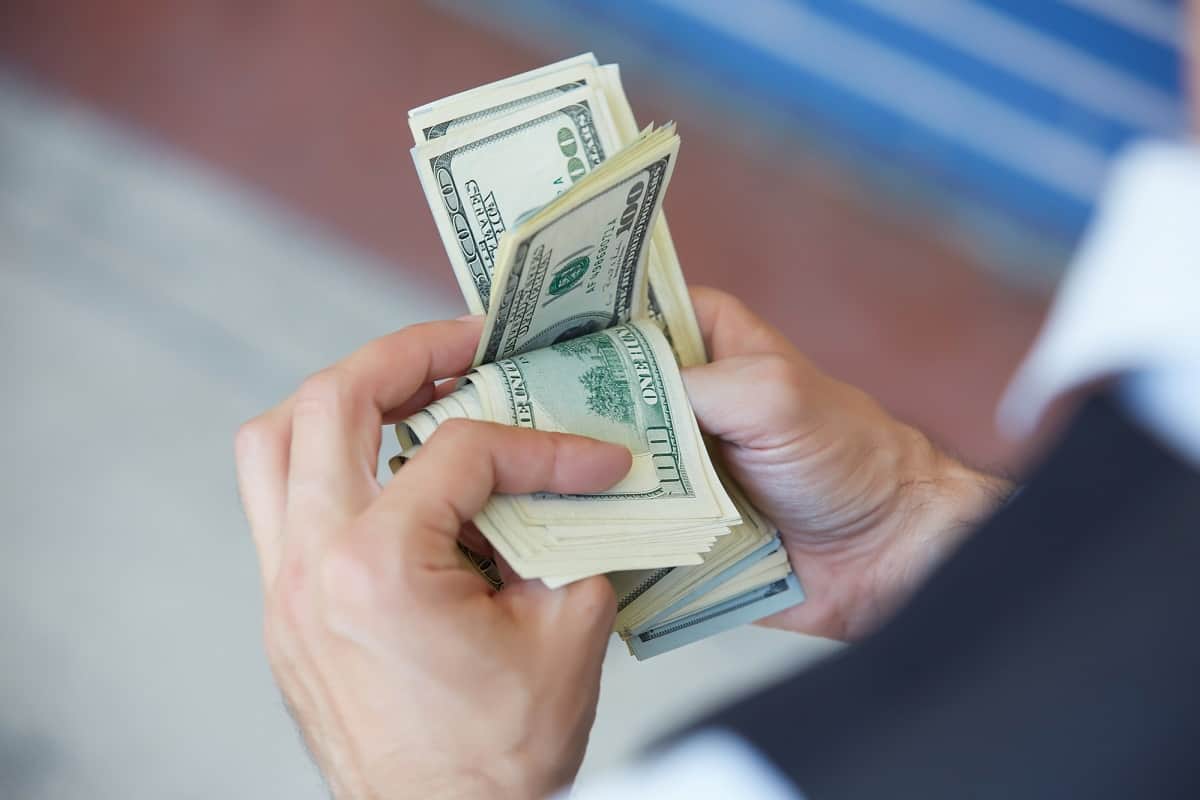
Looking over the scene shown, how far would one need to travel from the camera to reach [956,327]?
295 centimetres

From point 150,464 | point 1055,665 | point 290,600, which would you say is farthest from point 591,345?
point 150,464

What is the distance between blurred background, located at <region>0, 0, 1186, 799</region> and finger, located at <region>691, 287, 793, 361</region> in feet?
3.76

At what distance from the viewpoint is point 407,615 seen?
0.80 meters

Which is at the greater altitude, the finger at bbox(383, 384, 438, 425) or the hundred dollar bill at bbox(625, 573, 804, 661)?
the finger at bbox(383, 384, 438, 425)

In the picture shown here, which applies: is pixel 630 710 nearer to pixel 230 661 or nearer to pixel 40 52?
pixel 230 661

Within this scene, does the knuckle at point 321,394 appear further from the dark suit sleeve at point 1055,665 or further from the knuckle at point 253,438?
the dark suit sleeve at point 1055,665

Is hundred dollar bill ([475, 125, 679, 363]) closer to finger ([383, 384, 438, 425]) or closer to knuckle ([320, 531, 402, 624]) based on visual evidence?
finger ([383, 384, 438, 425])

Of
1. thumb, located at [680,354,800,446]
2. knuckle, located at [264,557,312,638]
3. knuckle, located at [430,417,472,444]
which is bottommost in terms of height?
thumb, located at [680,354,800,446]

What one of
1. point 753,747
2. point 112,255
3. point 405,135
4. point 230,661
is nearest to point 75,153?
point 112,255

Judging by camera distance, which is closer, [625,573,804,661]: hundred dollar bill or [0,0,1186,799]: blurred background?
[625,573,804,661]: hundred dollar bill

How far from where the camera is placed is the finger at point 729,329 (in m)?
1.33

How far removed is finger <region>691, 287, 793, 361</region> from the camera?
4.35 feet

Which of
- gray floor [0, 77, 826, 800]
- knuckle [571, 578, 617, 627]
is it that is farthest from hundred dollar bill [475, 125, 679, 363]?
gray floor [0, 77, 826, 800]

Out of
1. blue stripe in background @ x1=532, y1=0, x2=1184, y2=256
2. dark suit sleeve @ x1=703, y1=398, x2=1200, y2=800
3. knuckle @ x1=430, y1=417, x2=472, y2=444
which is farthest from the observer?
blue stripe in background @ x1=532, y1=0, x2=1184, y2=256
